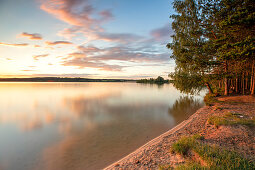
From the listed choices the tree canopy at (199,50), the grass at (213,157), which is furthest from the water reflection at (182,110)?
the grass at (213,157)

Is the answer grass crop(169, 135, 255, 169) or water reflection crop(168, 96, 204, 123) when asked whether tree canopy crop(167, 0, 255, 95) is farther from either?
grass crop(169, 135, 255, 169)

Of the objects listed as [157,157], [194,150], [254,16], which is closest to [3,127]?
[157,157]

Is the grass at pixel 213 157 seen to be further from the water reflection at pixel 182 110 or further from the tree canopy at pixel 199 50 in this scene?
the tree canopy at pixel 199 50

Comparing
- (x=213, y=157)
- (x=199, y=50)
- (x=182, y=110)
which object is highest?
(x=199, y=50)

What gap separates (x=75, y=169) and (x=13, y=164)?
286 centimetres

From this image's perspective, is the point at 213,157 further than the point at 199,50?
No

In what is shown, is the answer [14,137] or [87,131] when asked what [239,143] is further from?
[14,137]

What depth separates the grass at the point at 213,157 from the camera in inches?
123

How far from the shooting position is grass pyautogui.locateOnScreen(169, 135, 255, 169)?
3.12m

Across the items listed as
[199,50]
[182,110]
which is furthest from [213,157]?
[199,50]

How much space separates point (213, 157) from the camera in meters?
3.62

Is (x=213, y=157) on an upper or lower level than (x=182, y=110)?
upper

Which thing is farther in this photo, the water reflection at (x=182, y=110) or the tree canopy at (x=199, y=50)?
the tree canopy at (x=199, y=50)

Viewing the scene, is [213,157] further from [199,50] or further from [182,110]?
[199,50]
